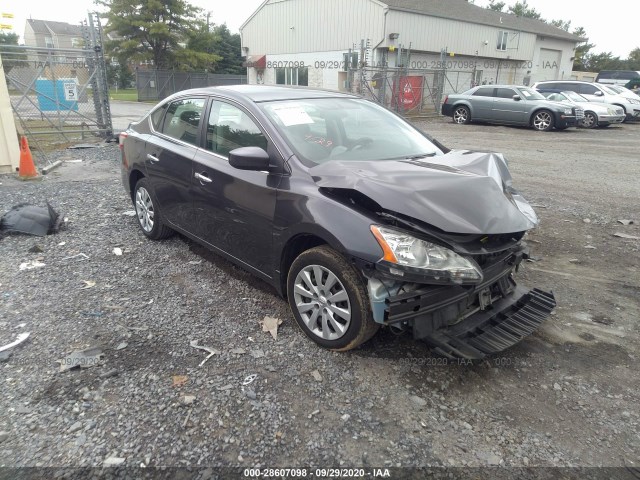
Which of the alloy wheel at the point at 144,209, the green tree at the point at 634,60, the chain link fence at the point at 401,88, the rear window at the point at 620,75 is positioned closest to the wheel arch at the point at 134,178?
the alloy wheel at the point at 144,209

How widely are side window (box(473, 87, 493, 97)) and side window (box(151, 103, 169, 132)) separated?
617 inches

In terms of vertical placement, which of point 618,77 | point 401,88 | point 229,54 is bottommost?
point 401,88

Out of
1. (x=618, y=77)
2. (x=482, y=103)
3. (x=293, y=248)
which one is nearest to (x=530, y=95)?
(x=482, y=103)

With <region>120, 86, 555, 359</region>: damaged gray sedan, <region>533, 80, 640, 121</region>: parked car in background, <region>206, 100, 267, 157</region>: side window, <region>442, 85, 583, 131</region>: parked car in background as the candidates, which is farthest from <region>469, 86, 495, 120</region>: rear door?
<region>206, 100, 267, 157</region>: side window

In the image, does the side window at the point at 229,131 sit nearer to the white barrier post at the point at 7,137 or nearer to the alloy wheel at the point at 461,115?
the white barrier post at the point at 7,137

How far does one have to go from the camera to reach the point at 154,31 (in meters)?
34.1

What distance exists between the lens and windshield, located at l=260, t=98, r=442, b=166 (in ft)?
11.4

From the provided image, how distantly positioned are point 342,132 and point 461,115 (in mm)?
16448

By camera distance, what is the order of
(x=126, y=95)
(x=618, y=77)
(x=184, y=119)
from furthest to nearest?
(x=126, y=95)
(x=618, y=77)
(x=184, y=119)

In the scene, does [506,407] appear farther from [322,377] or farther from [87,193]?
[87,193]

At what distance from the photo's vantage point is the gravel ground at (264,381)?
240 cm

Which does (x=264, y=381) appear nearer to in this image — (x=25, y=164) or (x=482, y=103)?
(x=25, y=164)

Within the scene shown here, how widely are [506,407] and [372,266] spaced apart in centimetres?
115

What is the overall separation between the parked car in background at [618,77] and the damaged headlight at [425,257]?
105ft
